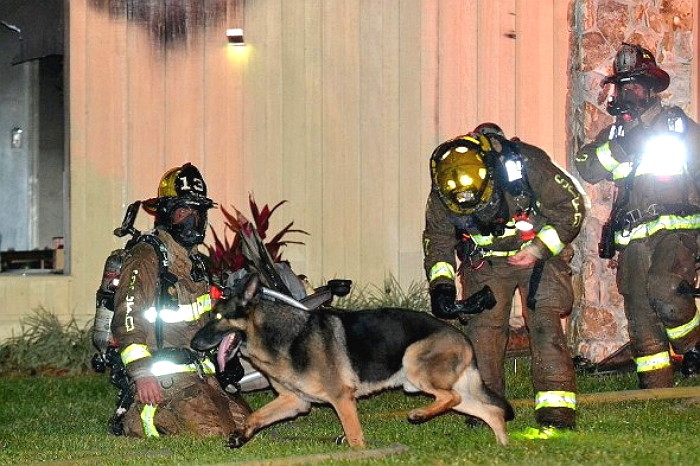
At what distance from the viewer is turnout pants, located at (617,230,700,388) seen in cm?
882

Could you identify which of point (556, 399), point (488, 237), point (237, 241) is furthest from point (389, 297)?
point (556, 399)

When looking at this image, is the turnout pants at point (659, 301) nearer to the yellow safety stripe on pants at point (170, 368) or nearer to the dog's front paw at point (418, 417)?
the dog's front paw at point (418, 417)

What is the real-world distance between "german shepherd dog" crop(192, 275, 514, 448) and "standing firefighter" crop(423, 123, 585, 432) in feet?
1.25

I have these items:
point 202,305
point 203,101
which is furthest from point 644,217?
point 203,101

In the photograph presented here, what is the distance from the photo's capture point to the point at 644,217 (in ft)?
29.5

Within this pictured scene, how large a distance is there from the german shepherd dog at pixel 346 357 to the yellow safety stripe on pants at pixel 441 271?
421 millimetres

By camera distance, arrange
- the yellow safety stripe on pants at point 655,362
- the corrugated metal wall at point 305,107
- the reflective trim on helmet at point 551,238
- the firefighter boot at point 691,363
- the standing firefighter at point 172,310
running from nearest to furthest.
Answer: the reflective trim on helmet at point 551,238 → the standing firefighter at point 172,310 → the yellow safety stripe on pants at point 655,362 → the firefighter boot at point 691,363 → the corrugated metal wall at point 305,107

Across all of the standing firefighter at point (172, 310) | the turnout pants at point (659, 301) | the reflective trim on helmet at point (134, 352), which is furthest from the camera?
the turnout pants at point (659, 301)

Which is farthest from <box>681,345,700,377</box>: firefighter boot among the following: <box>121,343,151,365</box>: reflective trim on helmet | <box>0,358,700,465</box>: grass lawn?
<box>121,343,151,365</box>: reflective trim on helmet

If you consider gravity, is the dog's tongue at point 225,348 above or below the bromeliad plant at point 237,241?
below

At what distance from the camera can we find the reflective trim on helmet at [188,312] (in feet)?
26.8

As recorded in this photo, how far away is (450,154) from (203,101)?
501cm

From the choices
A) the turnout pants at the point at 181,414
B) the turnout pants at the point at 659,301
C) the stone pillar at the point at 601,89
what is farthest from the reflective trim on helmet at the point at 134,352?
the stone pillar at the point at 601,89

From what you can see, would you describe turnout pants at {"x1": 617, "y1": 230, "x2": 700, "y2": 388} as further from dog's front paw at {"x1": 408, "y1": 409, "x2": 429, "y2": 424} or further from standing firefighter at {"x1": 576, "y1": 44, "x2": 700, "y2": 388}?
dog's front paw at {"x1": 408, "y1": 409, "x2": 429, "y2": 424}
